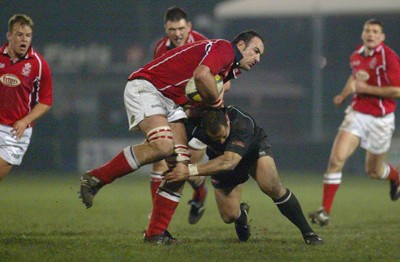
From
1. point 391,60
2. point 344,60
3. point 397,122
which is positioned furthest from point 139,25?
point 391,60

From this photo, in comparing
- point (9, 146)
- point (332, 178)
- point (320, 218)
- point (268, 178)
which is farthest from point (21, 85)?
point (332, 178)

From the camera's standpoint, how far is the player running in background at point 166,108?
6832 mm

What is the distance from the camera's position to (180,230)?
884 cm

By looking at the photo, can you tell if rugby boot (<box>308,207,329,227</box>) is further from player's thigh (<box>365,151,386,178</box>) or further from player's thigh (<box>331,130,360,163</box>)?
player's thigh (<box>365,151,386,178</box>)

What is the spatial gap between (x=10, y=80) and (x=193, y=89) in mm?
2280

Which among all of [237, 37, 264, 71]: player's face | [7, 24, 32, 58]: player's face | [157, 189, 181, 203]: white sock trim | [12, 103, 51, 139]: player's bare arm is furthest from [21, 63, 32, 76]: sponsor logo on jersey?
[237, 37, 264, 71]: player's face

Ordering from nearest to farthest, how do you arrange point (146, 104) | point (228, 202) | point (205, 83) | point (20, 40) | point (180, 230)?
point (205, 83) → point (146, 104) → point (228, 202) → point (20, 40) → point (180, 230)

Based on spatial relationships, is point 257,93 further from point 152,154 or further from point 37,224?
point 152,154

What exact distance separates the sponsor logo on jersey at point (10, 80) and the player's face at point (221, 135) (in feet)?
7.35

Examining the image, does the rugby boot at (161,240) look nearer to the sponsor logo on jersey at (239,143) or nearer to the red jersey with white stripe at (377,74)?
the sponsor logo on jersey at (239,143)

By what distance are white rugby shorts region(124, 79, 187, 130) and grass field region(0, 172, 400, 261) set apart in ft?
3.69

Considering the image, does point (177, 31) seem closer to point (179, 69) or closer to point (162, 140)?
point (179, 69)

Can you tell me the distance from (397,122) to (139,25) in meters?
7.00

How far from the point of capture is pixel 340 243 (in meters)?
7.32
